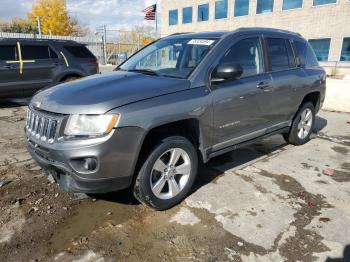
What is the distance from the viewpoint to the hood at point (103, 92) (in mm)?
2885

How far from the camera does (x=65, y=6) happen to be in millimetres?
44594

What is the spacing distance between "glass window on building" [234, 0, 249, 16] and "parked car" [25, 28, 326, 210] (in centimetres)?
2630

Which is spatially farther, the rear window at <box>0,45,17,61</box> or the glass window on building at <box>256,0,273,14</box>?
the glass window on building at <box>256,0,273,14</box>

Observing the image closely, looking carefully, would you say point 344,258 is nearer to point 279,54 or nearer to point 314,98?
point 279,54

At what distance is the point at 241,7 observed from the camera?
29.5 meters

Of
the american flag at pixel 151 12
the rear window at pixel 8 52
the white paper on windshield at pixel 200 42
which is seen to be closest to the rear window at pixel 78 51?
the rear window at pixel 8 52

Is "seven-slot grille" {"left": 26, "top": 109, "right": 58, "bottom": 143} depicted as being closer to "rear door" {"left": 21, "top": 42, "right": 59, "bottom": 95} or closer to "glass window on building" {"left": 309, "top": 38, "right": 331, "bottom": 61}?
"rear door" {"left": 21, "top": 42, "right": 59, "bottom": 95}

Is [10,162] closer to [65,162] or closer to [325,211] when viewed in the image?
[65,162]

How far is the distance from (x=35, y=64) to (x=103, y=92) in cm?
641

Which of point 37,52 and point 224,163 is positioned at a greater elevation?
point 37,52

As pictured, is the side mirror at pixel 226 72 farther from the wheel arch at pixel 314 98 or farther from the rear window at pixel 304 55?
the wheel arch at pixel 314 98

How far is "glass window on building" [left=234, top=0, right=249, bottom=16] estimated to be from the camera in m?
29.0

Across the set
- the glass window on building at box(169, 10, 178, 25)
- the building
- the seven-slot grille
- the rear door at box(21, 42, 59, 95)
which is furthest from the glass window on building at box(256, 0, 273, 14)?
the seven-slot grille

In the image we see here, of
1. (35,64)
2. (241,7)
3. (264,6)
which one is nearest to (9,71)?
(35,64)
